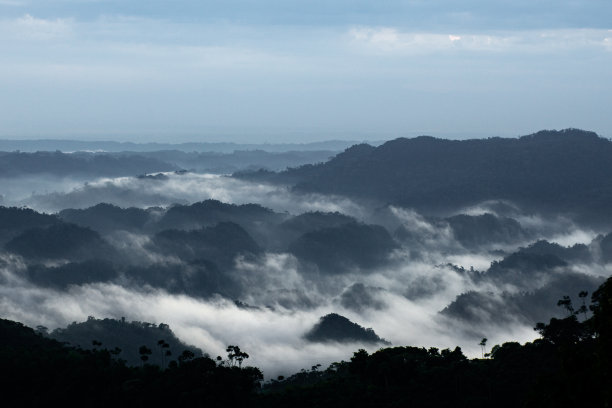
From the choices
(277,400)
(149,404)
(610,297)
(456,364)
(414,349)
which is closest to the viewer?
(610,297)

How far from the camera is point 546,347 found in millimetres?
103500

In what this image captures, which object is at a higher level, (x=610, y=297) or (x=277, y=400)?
(x=610, y=297)

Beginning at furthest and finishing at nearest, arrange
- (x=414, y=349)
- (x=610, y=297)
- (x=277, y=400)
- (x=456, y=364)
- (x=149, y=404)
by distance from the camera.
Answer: (x=414, y=349) → (x=456, y=364) → (x=277, y=400) → (x=149, y=404) → (x=610, y=297)

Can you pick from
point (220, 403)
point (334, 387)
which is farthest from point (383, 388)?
point (220, 403)

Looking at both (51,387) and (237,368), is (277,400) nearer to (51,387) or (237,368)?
(237,368)

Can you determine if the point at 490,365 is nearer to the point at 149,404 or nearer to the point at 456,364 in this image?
the point at 456,364

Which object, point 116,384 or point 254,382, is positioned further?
point 254,382

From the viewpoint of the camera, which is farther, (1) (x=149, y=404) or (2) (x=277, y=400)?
(2) (x=277, y=400)

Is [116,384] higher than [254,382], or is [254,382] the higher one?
[116,384]

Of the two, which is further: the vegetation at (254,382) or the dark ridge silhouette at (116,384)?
the vegetation at (254,382)

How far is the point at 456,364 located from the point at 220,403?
29.2 meters

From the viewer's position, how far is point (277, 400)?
9294 centimetres

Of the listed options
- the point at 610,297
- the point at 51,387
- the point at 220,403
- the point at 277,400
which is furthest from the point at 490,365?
the point at 610,297

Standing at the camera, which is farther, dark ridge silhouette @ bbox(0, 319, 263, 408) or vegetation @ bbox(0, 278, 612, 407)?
vegetation @ bbox(0, 278, 612, 407)
